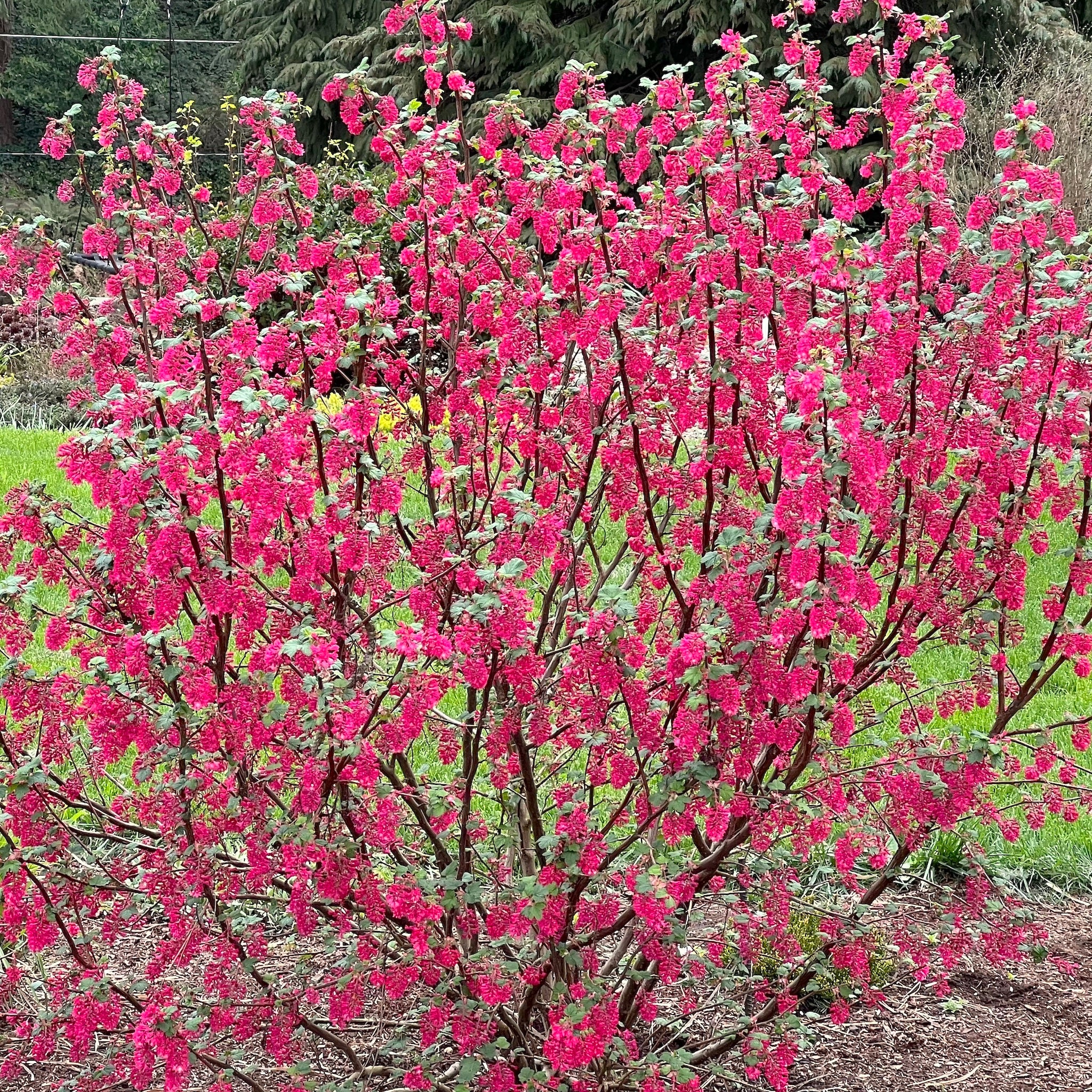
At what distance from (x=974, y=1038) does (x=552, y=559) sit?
1.83 m

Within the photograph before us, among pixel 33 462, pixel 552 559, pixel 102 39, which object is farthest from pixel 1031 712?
pixel 102 39

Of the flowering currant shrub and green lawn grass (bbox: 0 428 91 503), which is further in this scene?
green lawn grass (bbox: 0 428 91 503)

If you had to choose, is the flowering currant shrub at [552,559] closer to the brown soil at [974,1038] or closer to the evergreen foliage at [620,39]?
the brown soil at [974,1038]

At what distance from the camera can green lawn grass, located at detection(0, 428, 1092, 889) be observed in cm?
424

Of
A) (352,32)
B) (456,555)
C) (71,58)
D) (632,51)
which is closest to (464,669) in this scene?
(456,555)

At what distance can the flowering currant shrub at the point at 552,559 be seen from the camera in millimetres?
2385

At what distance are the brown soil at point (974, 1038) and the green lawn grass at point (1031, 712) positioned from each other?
392 mm

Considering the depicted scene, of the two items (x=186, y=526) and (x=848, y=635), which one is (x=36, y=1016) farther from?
(x=848, y=635)

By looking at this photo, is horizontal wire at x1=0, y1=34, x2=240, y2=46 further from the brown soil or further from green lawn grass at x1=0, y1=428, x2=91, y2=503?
the brown soil

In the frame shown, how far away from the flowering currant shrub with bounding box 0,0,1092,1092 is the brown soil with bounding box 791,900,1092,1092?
1.53ft

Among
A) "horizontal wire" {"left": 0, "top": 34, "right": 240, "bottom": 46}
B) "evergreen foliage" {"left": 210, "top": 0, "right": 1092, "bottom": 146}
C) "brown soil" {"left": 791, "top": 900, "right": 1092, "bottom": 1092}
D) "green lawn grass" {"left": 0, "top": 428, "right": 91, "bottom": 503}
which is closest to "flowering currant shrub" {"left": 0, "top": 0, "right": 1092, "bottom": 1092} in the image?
"brown soil" {"left": 791, "top": 900, "right": 1092, "bottom": 1092}

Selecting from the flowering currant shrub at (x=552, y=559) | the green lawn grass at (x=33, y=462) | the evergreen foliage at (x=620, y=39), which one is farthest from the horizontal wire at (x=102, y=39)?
the flowering currant shrub at (x=552, y=559)

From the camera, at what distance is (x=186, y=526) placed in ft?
7.47

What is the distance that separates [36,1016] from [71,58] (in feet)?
84.0
